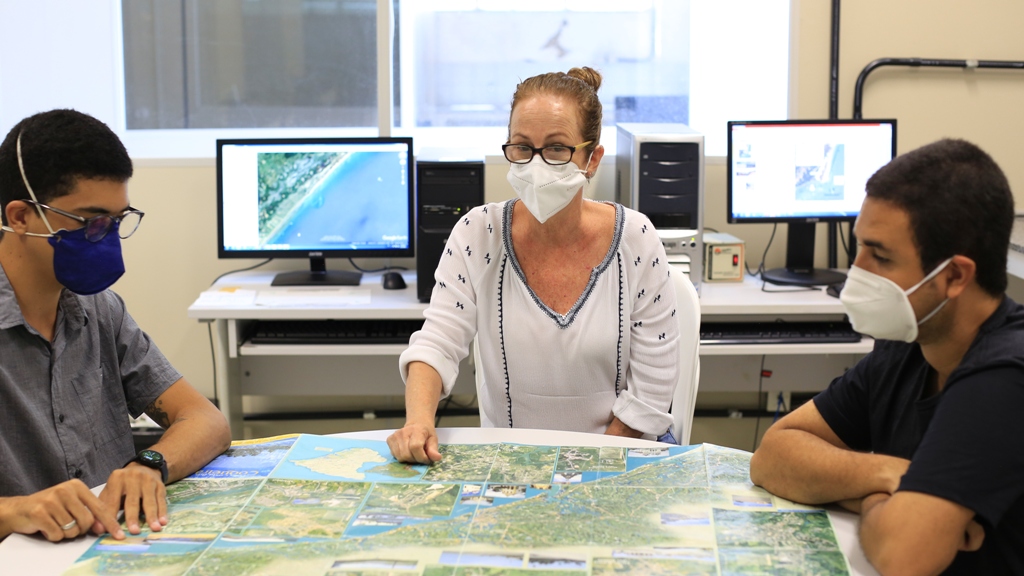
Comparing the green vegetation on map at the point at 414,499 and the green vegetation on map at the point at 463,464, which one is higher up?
the green vegetation on map at the point at 463,464

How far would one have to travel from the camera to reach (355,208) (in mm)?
3180

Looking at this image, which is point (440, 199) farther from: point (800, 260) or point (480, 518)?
point (480, 518)

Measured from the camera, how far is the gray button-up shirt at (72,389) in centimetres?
153

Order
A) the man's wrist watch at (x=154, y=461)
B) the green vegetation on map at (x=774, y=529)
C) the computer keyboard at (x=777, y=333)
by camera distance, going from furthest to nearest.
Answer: the computer keyboard at (x=777, y=333), the man's wrist watch at (x=154, y=461), the green vegetation on map at (x=774, y=529)

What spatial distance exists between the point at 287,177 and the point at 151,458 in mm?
1835

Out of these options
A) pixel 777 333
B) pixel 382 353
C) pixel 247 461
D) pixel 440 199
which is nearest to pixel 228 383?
pixel 382 353

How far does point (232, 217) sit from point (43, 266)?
1641 millimetres

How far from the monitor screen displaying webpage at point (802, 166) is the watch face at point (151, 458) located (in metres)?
2.23

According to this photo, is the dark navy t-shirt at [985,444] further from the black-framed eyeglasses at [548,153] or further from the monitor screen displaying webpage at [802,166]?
the monitor screen displaying webpage at [802,166]

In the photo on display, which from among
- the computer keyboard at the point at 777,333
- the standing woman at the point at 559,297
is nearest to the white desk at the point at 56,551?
the standing woman at the point at 559,297

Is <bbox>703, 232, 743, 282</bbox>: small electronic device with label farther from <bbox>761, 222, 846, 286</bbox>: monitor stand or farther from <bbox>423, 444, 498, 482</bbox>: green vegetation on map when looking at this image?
<bbox>423, 444, 498, 482</bbox>: green vegetation on map

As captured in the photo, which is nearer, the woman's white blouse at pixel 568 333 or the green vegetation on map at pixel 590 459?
the green vegetation on map at pixel 590 459

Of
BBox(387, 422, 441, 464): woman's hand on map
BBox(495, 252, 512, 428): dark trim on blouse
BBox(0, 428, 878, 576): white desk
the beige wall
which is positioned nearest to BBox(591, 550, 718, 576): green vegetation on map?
BBox(0, 428, 878, 576): white desk

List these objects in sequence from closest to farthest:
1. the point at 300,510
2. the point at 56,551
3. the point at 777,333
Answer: the point at 56,551 < the point at 300,510 < the point at 777,333
